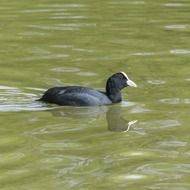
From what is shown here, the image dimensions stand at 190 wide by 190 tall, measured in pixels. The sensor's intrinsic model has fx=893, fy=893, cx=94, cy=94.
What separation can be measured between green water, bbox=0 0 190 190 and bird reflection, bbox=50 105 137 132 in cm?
1

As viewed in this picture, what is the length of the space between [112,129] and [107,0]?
12206 mm

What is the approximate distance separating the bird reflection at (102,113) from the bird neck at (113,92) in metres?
0.13

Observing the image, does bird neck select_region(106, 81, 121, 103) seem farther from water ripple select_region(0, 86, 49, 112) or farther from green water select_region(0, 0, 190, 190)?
water ripple select_region(0, 86, 49, 112)

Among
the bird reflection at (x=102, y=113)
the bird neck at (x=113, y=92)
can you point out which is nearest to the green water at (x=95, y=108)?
the bird reflection at (x=102, y=113)

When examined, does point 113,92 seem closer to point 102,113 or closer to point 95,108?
point 95,108

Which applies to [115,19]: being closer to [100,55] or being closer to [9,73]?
[100,55]

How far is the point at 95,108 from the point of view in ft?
43.2

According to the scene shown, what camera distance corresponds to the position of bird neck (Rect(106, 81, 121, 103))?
1336 centimetres

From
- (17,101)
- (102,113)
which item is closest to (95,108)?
(102,113)

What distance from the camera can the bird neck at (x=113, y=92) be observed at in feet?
43.8

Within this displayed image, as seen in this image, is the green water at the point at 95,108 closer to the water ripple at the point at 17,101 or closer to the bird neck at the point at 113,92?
the water ripple at the point at 17,101

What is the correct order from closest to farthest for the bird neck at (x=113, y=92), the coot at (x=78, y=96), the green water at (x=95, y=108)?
the green water at (x=95, y=108) < the coot at (x=78, y=96) < the bird neck at (x=113, y=92)

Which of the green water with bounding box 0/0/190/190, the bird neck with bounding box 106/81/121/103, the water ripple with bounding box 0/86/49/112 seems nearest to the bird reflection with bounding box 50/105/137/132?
the green water with bounding box 0/0/190/190

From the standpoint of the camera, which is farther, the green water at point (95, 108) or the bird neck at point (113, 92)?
the bird neck at point (113, 92)
